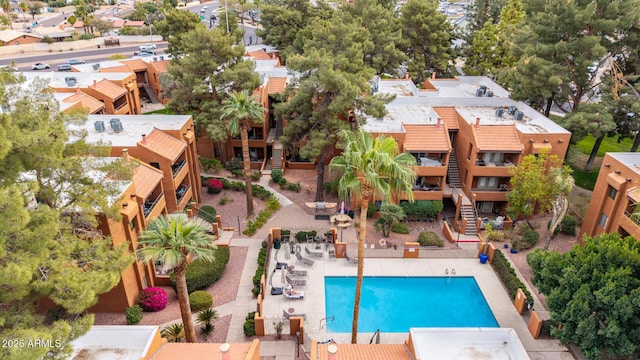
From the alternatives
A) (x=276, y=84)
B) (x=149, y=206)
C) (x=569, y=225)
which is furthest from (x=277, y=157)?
(x=569, y=225)

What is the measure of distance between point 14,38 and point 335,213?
9079cm

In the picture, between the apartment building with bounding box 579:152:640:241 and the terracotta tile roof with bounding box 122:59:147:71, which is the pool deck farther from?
the terracotta tile roof with bounding box 122:59:147:71

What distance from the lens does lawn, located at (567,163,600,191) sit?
39453mm

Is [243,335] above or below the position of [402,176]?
below

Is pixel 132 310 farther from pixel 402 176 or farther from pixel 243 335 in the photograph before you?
pixel 402 176

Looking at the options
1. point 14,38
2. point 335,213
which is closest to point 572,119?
point 335,213

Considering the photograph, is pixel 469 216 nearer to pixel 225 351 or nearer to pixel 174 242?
pixel 225 351

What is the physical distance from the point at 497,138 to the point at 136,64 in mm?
50939

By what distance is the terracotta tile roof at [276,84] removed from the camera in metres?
48.5

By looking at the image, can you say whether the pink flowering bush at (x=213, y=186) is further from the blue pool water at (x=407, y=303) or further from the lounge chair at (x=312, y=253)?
the blue pool water at (x=407, y=303)

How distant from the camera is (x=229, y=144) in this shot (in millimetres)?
44219

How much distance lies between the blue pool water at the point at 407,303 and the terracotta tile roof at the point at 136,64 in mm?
48019

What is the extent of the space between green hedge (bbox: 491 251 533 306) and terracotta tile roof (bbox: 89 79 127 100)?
40.8m

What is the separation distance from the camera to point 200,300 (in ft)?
82.9
